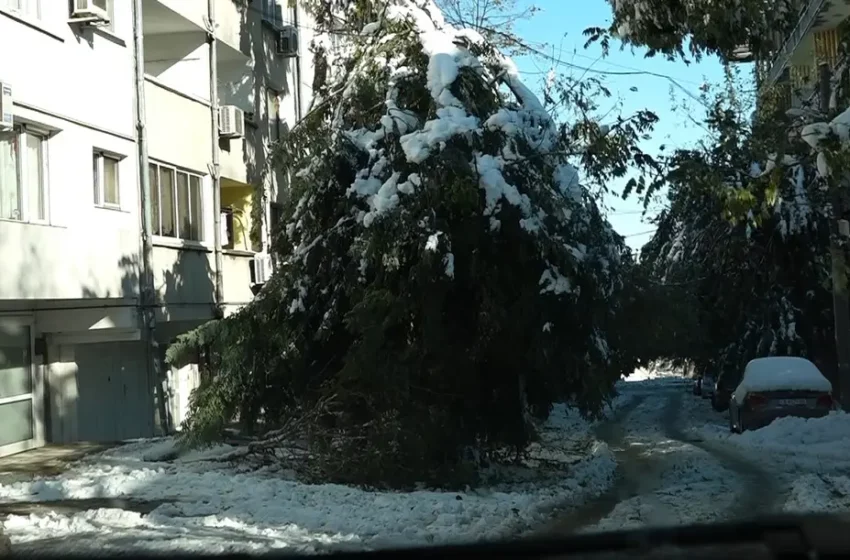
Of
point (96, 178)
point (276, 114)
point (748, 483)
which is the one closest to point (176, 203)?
point (96, 178)

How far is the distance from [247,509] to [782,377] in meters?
13.4

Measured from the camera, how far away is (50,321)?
17.9 metres

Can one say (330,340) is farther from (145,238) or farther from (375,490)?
(145,238)

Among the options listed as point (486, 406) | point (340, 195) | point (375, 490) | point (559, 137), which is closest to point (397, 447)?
point (375, 490)

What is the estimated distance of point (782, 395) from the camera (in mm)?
20375

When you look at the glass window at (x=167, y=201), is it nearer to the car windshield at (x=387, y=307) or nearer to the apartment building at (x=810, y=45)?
the car windshield at (x=387, y=307)

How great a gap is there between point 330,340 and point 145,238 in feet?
19.1

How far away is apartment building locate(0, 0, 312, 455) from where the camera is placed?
15.5m

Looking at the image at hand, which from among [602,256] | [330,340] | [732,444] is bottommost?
[732,444]

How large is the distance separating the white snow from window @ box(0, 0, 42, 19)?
592 inches

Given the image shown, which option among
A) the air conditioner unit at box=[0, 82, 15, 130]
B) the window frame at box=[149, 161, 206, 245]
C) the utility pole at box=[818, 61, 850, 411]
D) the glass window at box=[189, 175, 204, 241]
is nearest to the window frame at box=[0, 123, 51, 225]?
the air conditioner unit at box=[0, 82, 15, 130]

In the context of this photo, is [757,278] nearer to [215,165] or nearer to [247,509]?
[215,165]

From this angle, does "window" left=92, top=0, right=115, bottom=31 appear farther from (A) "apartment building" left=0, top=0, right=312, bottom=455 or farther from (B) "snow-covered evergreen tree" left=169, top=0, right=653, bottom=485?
(B) "snow-covered evergreen tree" left=169, top=0, right=653, bottom=485

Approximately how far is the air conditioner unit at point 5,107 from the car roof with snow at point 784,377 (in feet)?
48.5
